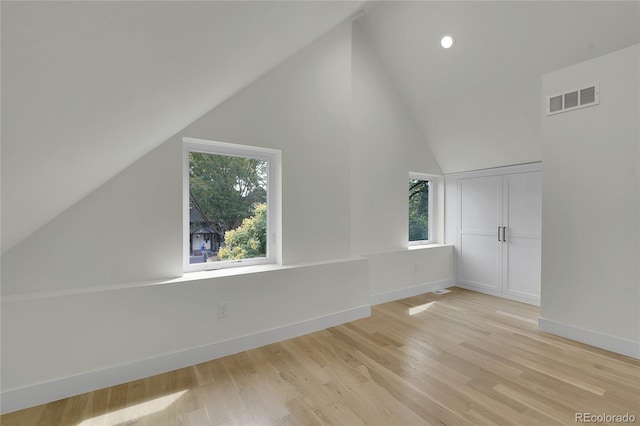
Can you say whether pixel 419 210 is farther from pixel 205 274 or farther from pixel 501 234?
pixel 205 274

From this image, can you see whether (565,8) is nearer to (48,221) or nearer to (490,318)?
(490,318)

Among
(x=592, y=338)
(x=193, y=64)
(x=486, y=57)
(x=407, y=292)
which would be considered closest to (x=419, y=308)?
(x=407, y=292)

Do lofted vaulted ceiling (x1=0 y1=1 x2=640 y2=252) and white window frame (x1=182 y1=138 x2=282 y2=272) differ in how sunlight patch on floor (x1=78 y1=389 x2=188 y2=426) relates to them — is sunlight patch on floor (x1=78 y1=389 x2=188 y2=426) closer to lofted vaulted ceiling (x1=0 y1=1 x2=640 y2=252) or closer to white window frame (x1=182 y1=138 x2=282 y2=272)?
white window frame (x1=182 y1=138 x2=282 y2=272)

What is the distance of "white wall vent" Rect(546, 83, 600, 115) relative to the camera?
2590 mm

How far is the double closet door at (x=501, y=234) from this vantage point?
3.80 meters

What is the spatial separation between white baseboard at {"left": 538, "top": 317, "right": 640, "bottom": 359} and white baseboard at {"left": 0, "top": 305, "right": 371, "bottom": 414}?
2391 mm

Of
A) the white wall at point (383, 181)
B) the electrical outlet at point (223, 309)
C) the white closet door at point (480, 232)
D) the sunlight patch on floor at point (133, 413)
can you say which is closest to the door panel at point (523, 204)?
the white closet door at point (480, 232)

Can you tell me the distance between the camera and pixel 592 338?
2621 mm

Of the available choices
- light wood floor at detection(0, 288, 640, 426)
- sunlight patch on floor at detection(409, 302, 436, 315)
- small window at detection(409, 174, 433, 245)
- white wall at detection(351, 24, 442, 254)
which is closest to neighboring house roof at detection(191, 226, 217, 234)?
light wood floor at detection(0, 288, 640, 426)

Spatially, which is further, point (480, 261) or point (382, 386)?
point (480, 261)

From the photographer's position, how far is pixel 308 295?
9.64ft

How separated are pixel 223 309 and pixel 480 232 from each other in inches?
156

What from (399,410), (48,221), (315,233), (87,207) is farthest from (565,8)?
(48,221)

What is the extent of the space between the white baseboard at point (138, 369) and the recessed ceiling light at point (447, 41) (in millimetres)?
3427
